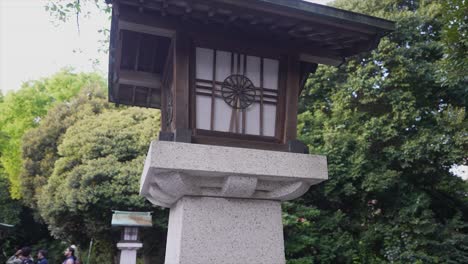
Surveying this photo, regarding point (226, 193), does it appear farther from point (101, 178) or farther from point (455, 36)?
point (101, 178)

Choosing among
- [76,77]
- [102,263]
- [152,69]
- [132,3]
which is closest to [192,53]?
[132,3]

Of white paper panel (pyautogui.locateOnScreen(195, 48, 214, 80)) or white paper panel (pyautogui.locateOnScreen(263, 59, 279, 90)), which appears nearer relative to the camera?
white paper panel (pyautogui.locateOnScreen(195, 48, 214, 80))

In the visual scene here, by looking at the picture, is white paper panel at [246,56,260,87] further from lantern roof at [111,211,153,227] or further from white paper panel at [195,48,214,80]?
lantern roof at [111,211,153,227]

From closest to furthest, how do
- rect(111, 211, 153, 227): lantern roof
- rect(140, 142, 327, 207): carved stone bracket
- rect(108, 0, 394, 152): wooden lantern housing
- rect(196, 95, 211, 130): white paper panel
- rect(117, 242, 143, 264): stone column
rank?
rect(140, 142, 327, 207): carved stone bracket, rect(108, 0, 394, 152): wooden lantern housing, rect(196, 95, 211, 130): white paper panel, rect(111, 211, 153, 227): lantern roof, rect(117, 242, 143, 264): stone column

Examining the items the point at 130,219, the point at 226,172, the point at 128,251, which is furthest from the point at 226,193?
the point at 128,251

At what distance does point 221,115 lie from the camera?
3779 millimetres

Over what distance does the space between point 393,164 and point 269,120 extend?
8320mm

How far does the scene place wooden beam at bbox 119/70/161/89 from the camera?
478 cm

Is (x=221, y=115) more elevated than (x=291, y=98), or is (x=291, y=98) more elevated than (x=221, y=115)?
(x=291, y=98)

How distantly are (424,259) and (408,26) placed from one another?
6965mm

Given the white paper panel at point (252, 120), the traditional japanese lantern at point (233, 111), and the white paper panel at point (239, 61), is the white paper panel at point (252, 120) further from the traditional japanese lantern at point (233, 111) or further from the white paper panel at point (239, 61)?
the white paper panel at point (239, 61)

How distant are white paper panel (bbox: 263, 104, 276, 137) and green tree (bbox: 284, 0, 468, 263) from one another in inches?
237

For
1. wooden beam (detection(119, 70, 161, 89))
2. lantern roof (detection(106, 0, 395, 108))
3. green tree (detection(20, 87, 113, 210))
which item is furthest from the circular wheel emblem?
green tree (detection(20, 87, 113, 210))

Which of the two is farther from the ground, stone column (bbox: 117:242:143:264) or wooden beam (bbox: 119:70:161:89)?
wooden beam (bbox: 119:70:161:89)
